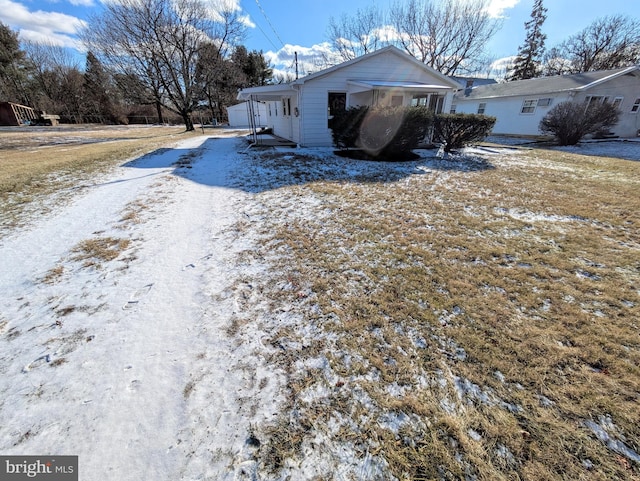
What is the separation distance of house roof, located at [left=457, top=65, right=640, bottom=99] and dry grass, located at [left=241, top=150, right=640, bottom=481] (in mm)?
16911

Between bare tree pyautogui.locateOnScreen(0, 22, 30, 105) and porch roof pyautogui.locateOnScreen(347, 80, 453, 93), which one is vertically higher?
bare tree pyautogui.locateOnScreen(0, 22, 30, 105)

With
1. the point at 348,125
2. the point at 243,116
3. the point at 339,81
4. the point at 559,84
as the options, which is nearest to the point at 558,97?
the point at 559,84

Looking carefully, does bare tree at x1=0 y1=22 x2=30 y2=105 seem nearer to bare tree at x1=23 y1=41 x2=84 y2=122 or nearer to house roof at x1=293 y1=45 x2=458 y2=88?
bare tree at x1=23 y1=41 x2=84 y2=122

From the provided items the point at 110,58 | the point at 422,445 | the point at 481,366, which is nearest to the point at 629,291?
the point at 481,366

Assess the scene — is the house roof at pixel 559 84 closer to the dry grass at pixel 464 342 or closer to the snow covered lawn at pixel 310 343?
the dry grass at pixel 464 342

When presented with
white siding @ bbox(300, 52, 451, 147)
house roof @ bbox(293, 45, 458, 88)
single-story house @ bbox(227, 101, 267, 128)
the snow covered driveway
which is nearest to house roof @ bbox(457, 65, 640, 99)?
house roof @ bbox(293, 45, 458, 88)

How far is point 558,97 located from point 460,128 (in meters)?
11.7

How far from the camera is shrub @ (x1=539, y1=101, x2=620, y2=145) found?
13047 millimetres

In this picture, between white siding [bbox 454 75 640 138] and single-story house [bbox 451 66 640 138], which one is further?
white siding [bbox 454 75 640 138]

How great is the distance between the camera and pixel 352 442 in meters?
1.60

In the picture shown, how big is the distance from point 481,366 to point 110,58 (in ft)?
103

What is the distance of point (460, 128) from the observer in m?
10.2

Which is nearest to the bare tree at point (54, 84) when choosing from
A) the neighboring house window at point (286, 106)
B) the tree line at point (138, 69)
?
the tree line at point (138, 69)

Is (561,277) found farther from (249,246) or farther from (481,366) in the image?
(249,246)
